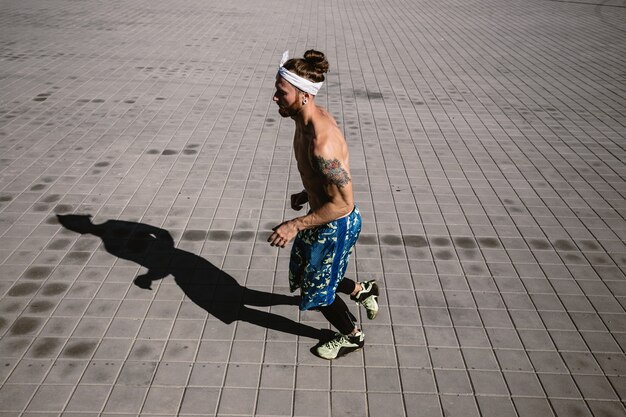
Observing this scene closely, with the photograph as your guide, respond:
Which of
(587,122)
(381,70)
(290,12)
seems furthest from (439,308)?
(290,12)

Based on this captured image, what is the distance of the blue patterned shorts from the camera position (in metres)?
3.15

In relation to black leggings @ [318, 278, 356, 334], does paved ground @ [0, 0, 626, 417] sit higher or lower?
lower

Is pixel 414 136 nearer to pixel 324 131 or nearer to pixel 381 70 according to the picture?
pixel 381 70

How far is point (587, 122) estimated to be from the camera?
8156 millimetres

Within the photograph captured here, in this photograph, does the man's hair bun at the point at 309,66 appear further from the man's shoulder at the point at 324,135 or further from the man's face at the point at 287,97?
the man's shoulder at the point at 324,135

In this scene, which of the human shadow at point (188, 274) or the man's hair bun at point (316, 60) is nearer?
A: the man's hair bun at point (316, 60)

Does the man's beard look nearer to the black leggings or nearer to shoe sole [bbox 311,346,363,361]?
the black leggings

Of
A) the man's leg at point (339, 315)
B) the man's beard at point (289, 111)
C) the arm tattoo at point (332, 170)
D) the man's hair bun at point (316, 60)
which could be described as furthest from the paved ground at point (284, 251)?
the man's hair bun at point (316, 60)

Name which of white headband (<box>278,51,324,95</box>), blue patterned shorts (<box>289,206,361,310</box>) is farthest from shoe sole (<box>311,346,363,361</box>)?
white headband (<box>278,51,324,95</box>)

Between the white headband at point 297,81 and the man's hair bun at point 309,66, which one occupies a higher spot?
the man's hair bun at point 309,66

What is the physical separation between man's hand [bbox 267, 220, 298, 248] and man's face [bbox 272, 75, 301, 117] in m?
0.68

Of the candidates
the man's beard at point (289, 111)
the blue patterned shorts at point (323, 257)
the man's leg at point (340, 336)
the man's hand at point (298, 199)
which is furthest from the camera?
the man's hand at point (298, 199)

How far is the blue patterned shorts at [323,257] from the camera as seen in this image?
3.15 meters

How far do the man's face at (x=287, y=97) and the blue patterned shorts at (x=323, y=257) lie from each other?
2.42 feet
